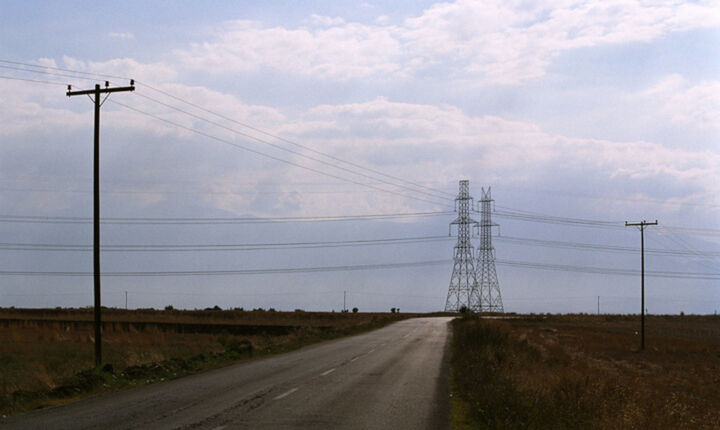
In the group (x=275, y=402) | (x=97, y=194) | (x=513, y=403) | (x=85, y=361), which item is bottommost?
(x=85, y=361)

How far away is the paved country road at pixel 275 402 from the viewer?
12.7 m

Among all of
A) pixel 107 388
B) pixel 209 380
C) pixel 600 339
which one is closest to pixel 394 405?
pixel 209 380

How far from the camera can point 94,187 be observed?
86.8 ft

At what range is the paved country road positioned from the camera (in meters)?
12.7

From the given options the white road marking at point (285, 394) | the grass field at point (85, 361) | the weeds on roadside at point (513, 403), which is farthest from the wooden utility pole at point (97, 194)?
the weeds on roadside at point (513, 403)

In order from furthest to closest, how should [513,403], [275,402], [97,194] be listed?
[97,194] → [275,402] → [513,403]

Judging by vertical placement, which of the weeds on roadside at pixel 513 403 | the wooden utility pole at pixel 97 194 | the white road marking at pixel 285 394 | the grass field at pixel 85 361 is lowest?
the grass field at pixel 85 361

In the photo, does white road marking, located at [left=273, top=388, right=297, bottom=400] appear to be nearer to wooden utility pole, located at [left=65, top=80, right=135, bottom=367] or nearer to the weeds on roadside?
the weeds on roadside

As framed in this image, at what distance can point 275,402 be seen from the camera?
1541 centimetres

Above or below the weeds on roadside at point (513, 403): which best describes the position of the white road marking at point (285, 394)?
below

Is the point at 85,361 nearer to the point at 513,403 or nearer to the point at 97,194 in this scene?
the point at 97,194

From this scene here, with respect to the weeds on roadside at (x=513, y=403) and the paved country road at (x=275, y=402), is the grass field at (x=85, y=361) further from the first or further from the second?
the weeds on roadside at (x=513, y=403)

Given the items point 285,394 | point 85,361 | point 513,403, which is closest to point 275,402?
point 285,394

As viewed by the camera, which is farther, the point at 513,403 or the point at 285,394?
the point at 285,394
